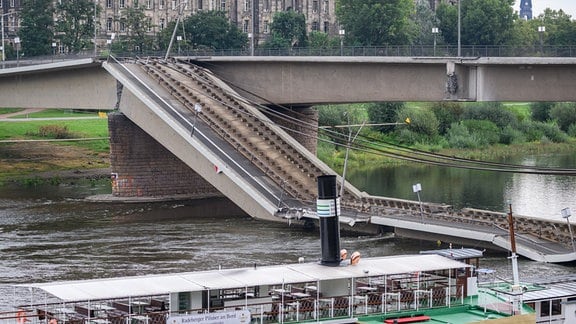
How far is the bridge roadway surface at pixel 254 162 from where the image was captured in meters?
61.2

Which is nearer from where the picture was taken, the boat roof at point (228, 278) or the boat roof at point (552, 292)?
the boat roof at point (228, 278)

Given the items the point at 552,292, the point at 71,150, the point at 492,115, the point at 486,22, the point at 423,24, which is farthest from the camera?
the point at 423,24

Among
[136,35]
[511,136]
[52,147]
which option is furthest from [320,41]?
[52,147]

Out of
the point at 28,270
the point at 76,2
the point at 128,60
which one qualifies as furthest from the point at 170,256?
the point at 76,2

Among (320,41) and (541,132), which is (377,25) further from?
(541,132)

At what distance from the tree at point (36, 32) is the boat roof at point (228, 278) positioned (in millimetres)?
108899

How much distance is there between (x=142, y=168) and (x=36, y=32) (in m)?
62.2

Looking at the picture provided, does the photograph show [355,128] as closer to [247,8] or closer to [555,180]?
[555,180]

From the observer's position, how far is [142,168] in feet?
286

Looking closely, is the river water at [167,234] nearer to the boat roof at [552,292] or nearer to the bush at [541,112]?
the boat roof at [552,292]

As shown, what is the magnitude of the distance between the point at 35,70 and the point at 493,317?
6017cm

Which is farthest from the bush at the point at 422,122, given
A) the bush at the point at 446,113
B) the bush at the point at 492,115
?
the bush at the point at 492,115

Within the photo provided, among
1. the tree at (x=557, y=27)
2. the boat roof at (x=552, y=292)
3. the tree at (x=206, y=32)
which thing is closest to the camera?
the boat roof at (x=552, y=292)

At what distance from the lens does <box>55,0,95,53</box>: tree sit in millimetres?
147375
